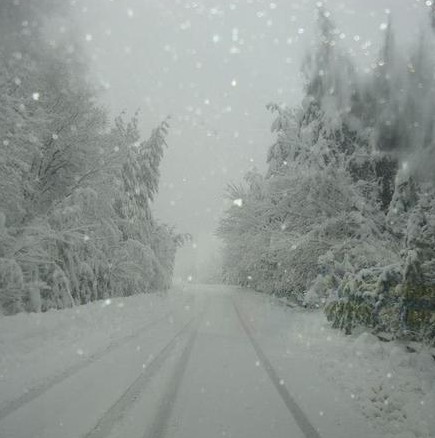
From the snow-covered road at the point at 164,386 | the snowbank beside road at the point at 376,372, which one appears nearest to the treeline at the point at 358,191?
the snowbank beside road at the point at 376,372

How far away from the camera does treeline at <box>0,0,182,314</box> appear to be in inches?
544

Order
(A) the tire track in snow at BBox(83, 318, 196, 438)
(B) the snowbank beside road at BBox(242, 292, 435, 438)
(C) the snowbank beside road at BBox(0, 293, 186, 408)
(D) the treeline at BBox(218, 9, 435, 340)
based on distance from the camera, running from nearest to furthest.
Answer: (A) the tire track in snow at BBox(83, 318, 196, 438), (B) the snowbank beside road at BBox(242, 292, 435, 438), (C) the snowbank beside road at BBox(0, 293, 186, 408), (D) the treeline at BBox(218, 9, 435, 340)

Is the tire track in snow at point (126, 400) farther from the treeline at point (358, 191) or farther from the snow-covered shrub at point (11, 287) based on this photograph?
the snow-covered shrub at point (11, 287)

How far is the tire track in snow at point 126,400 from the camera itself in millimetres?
5401

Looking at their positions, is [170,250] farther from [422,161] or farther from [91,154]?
[422,161]

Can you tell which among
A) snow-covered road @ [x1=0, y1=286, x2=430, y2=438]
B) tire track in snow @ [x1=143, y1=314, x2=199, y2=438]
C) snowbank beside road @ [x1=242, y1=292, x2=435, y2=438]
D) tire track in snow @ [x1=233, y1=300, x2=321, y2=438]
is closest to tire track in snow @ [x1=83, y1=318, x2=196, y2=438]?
snow-covered road @ [x1=0, y1=286, x2=430, y2=438]

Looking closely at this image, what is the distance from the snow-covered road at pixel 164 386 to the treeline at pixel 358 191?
2.07 m

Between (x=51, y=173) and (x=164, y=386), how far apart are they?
44.8 ft

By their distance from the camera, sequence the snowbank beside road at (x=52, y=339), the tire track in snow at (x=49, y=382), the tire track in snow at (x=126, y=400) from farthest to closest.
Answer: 1. the snowbank beside road at (x=52, y=339)
2. the tire track in snow at (x=49, y=382)
3. the tire track in snow at (x=126, y=400)

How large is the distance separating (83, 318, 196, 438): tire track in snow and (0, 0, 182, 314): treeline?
238 inches

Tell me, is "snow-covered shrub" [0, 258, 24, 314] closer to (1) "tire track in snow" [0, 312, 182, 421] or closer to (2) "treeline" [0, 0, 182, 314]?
(2) "treeline" [0, 0, 182, 314]

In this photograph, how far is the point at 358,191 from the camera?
61.7 feet

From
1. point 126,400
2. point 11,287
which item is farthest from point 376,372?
point 11,287

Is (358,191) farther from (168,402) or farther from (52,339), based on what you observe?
(168,402)
